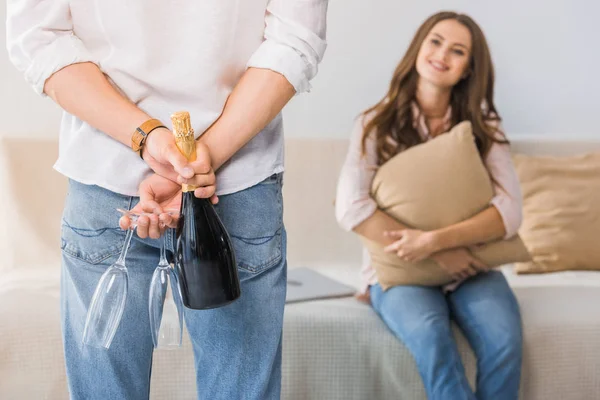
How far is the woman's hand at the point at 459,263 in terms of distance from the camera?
213 cm

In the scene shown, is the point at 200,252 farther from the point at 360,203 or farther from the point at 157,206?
the point at 360,203

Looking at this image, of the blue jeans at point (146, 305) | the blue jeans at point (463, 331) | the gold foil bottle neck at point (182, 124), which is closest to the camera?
the gold foil bottle neck at point (182, 124)

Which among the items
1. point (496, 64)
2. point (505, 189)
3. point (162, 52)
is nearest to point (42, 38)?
point (162, 52)

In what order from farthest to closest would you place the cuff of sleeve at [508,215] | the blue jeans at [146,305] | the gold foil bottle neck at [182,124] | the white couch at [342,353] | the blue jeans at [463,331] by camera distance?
1. the cuff of sleeve at [508,215]
2. the white couch at [342,353]
3. the blue jeans at [463,331]
4. the blue jeans at [146,305]
5. the gold foil bottle neck at [182,124]

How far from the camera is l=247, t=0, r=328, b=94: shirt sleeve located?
103 cm

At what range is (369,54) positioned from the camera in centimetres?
278

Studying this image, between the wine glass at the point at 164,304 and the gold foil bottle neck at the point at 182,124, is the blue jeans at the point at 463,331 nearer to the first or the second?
the wine glass at the point at 164,304

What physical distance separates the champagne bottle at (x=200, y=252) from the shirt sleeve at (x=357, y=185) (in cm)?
119

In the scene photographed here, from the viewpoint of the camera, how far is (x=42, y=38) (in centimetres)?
101

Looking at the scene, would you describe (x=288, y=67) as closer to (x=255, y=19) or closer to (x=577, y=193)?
(x=255, y=19)

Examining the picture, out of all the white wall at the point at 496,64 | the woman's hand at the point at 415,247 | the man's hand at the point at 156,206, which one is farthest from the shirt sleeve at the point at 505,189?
the man's hand at the point at 156,206

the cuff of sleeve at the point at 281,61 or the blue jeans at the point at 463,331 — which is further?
the blue jeans at the point at 463,331

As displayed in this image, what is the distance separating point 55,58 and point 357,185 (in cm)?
126

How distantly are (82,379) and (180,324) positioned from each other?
17 centimetres
